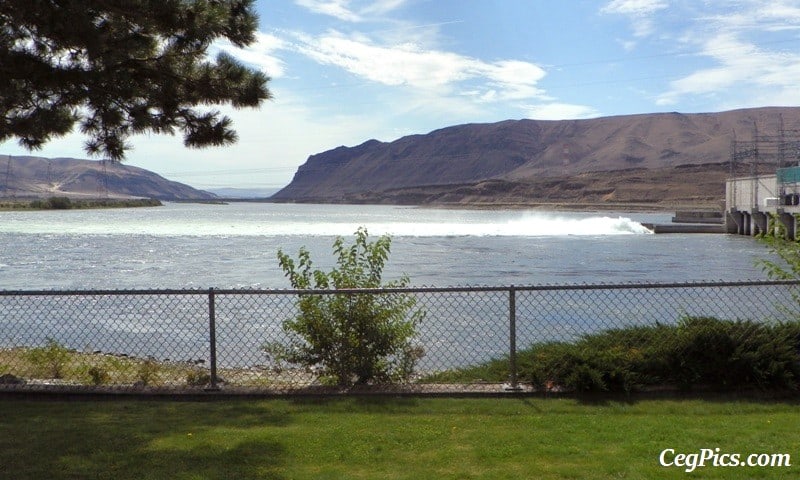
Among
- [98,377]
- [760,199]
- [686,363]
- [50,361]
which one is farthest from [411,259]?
[760,199]

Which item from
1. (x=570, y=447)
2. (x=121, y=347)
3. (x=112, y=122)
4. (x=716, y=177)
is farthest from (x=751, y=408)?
(x=716, y=177)

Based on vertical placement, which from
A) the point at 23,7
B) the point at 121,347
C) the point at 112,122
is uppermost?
the point at 23,7

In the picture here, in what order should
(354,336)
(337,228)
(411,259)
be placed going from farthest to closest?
(337,228)
(411,259)
(354,336)

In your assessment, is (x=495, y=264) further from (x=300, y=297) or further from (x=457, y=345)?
(x=300, y=297)

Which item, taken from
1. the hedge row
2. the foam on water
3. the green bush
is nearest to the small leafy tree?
the hedge row

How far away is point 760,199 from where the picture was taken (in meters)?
79.5

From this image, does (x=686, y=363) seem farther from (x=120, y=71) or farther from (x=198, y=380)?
(x=120, y=71)

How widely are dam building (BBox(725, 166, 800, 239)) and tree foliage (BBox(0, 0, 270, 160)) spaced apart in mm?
60025

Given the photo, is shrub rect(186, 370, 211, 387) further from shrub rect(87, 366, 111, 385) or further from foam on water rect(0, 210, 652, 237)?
foam on water rect(0, 210, 652, 237)

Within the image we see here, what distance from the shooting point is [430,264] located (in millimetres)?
45500

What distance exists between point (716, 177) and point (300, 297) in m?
198

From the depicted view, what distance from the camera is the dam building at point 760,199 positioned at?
225ft

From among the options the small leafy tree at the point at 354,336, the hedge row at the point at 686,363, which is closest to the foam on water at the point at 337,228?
the small leafy tree at the point at 354,336

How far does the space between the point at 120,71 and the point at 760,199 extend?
8113cm
